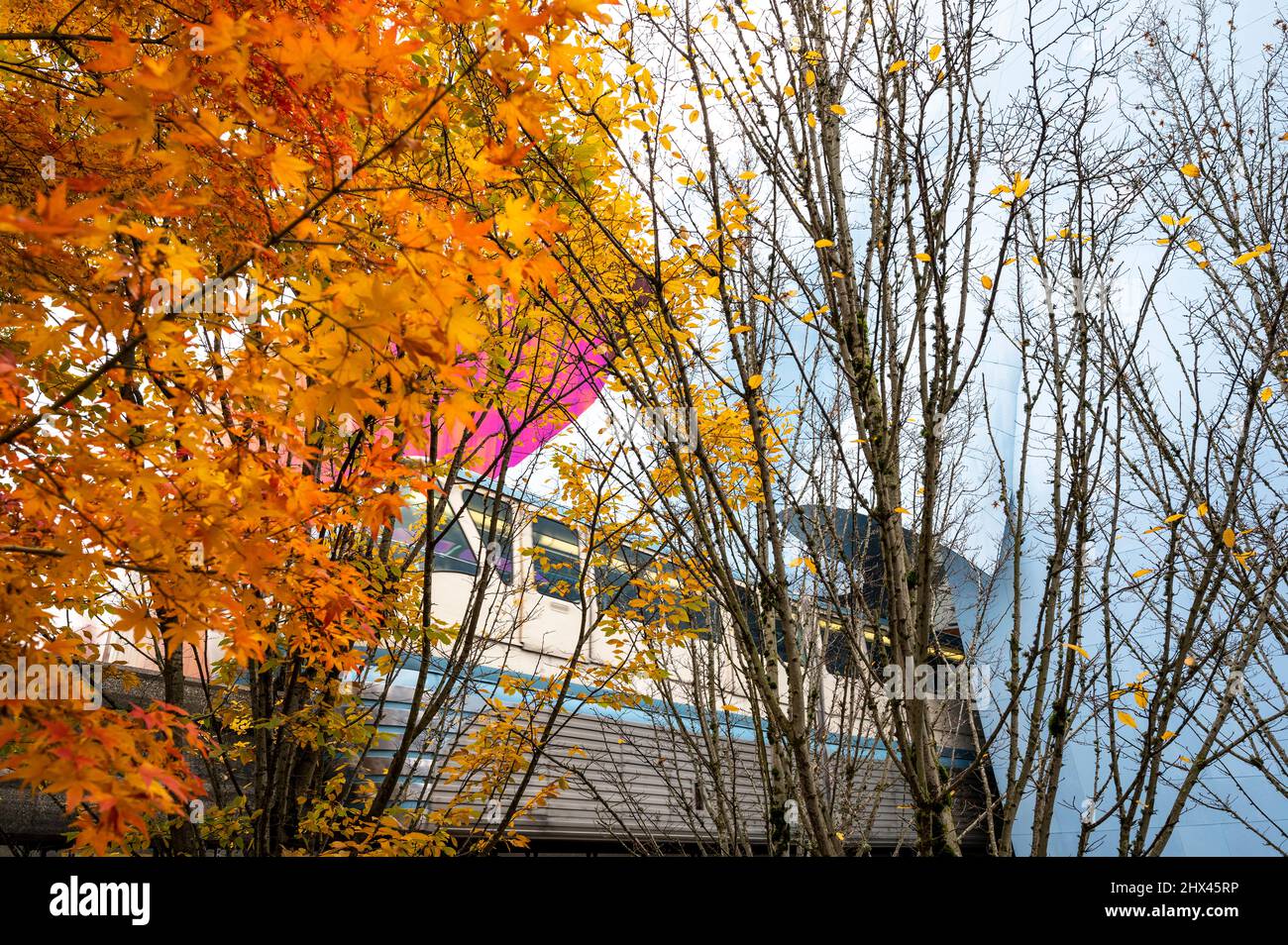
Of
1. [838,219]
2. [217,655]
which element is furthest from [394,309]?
[217,655]

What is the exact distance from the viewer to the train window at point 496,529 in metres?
4.18

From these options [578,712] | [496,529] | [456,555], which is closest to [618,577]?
[496,529]

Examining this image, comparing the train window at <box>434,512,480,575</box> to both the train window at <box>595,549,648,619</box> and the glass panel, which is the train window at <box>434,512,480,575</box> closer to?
the train window at <box>595,549,648,619</box>

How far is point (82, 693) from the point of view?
2580mm

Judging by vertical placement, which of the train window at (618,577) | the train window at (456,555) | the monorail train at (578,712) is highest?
the train window at (456,555)

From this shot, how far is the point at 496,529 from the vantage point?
8.86 meters

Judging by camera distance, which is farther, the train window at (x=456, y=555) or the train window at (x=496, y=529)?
the train window at (x=456, y=555)

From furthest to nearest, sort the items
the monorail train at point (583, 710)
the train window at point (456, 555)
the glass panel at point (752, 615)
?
1. the train window at point (456, 555)
2. the monorail train at point (583, 710)
3. the glass panel at point (752, 615)

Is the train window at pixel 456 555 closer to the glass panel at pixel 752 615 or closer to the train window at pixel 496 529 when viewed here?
the train window at pixel 496 529

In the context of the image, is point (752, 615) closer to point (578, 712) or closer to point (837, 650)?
point (837, 650)

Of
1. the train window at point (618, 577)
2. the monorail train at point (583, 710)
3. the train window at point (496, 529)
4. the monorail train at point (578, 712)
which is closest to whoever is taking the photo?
the train window at point (496, 529)

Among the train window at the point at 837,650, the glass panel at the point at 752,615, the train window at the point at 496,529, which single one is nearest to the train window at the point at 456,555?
the train window at the point at 496,529

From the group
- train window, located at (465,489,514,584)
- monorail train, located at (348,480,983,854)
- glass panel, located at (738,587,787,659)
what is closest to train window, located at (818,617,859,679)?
monorail train, located at (348,480,983,854)
